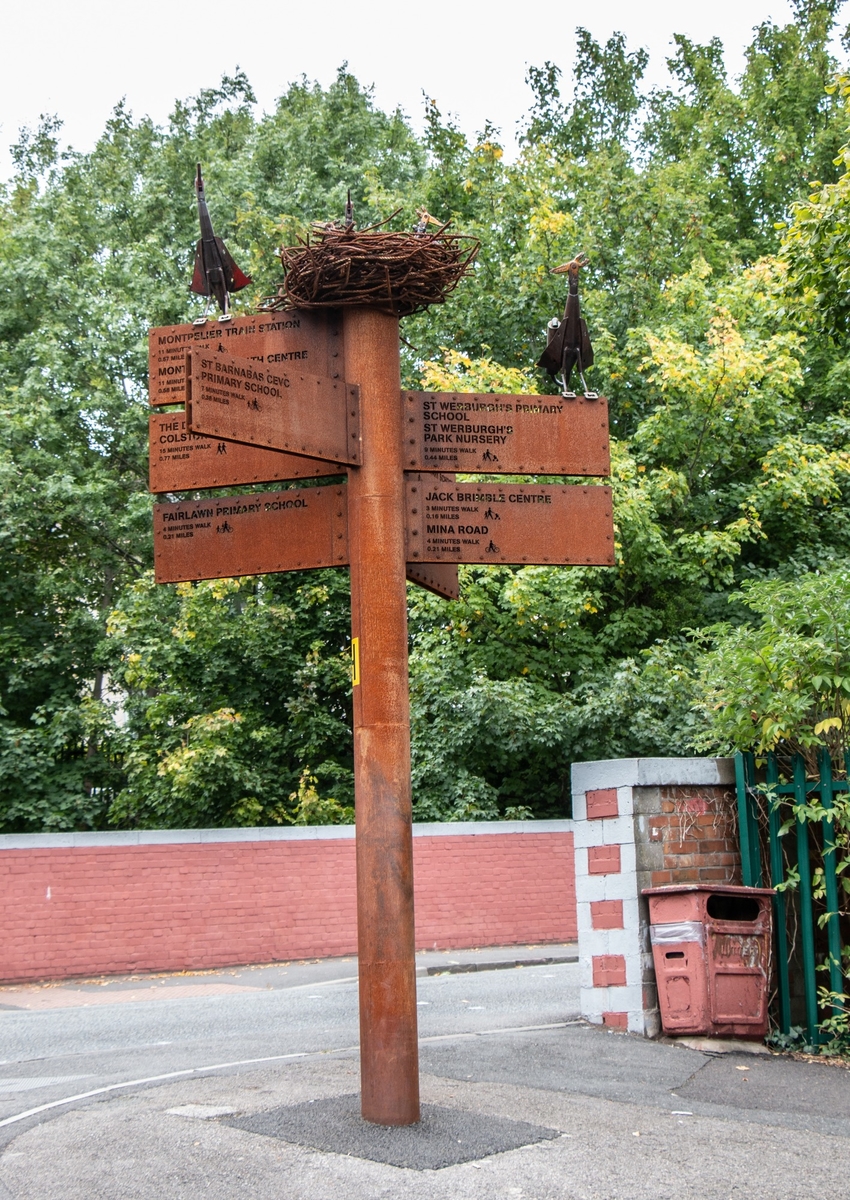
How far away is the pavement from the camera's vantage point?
4590 millimetres

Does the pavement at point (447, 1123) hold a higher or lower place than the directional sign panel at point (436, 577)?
lower

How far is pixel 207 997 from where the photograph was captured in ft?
43.5

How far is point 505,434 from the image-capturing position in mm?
6160

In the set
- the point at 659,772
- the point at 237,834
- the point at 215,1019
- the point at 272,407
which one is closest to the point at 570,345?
the point at 272,407

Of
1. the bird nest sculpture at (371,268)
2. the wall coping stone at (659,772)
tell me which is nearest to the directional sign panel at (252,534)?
the bird nest sculpture at (371,268)

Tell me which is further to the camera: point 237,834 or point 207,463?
point 237,834

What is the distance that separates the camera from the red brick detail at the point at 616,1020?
319 inches

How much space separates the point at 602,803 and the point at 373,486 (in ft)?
11.9

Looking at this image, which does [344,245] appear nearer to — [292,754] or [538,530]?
[538,530]

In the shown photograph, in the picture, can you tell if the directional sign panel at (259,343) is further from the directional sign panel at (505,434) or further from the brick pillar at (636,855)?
the brick pillar at (636,855)

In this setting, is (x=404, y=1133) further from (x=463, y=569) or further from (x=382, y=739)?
(x=463, y=569)

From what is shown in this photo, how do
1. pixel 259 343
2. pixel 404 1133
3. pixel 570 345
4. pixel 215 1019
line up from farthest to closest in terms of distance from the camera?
pixel 215 1019, pixel 570 345, pixel 259 343, pixel 404 1133

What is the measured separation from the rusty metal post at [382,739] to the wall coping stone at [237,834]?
31.6ft

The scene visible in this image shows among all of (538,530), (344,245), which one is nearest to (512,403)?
(538,530)
